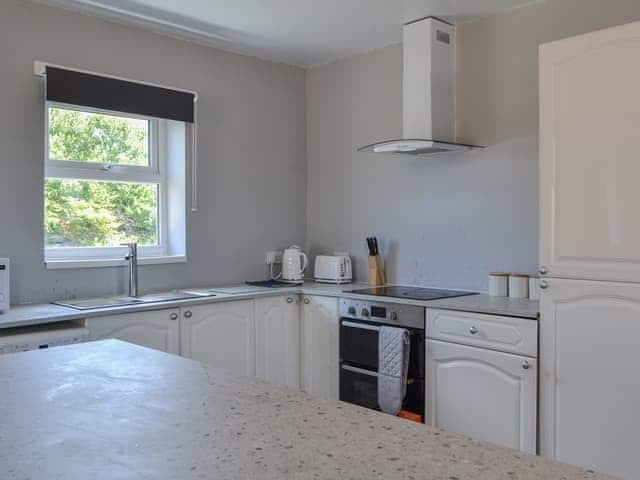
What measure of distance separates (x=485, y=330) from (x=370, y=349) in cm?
69

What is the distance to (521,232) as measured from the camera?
3.05 meters

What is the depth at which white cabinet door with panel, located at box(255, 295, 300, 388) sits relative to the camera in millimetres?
3301

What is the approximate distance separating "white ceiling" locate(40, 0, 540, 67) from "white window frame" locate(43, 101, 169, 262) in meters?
0.54

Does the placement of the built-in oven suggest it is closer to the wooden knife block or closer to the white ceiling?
the wooden knife block

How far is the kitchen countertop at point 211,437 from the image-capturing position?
841 millimetres

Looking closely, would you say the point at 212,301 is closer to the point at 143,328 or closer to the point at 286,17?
the point at 143,328

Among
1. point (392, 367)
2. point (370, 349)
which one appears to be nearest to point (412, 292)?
point (370, 349)

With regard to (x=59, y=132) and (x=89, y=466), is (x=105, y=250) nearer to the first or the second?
(x=59, y=132)

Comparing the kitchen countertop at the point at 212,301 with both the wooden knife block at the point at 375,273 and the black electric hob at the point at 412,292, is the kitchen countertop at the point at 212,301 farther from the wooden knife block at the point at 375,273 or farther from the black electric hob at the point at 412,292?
the wooden knife block at the point at 375,273

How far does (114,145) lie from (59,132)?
12.3 inches

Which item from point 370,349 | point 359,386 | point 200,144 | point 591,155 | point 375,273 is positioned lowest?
point 359,386

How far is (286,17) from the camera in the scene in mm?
3141

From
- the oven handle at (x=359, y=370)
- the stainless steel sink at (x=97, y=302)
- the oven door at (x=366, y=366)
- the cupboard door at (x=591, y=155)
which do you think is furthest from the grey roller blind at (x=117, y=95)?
the cupboard door at (x=591, y=155)

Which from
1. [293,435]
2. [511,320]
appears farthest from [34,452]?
[511,320]
